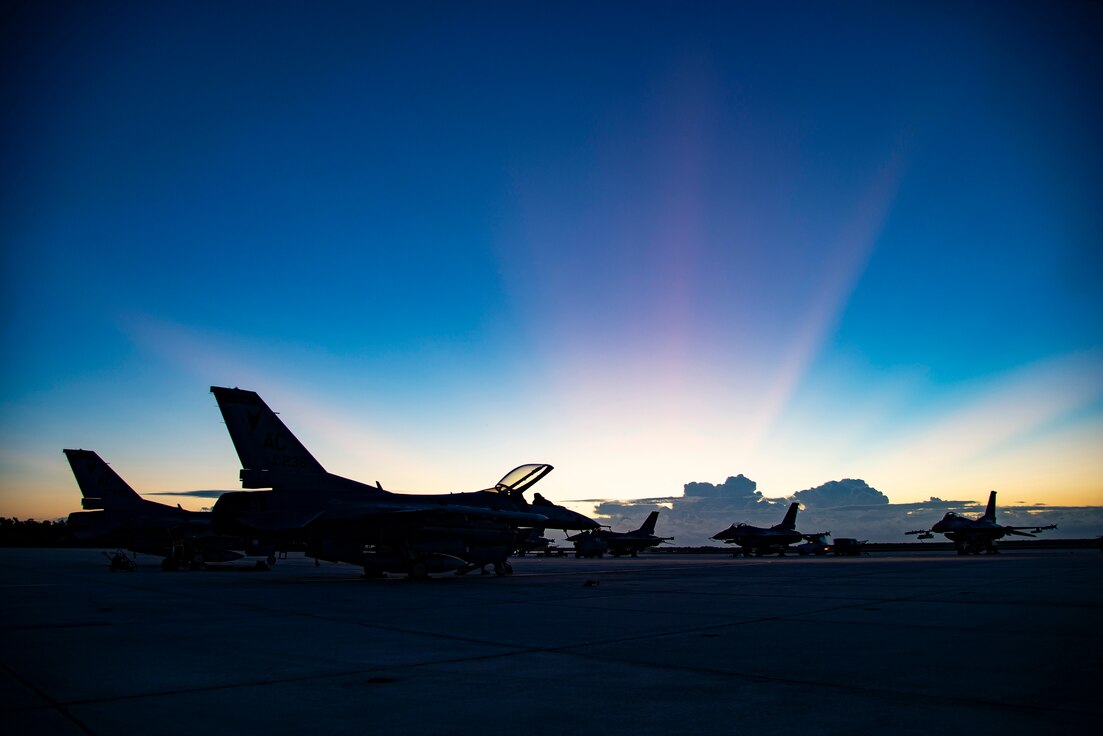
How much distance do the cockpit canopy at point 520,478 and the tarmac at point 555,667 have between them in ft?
39.9

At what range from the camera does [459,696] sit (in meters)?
4.48

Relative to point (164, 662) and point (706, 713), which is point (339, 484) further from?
point (706, 713)

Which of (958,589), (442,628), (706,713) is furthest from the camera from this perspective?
(958,589)

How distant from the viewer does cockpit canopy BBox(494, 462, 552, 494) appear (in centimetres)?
2303

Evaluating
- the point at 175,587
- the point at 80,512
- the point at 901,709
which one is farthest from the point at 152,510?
the point at 901,709

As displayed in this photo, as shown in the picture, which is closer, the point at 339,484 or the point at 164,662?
the point at 164,662

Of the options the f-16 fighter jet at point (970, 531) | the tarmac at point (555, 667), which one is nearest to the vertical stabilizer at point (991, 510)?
the f-16 fighter jet at point (970, 531)

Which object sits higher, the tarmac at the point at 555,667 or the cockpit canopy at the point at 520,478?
the cockpit canopy at the point at 520,478

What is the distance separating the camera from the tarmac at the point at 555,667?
3854 mm

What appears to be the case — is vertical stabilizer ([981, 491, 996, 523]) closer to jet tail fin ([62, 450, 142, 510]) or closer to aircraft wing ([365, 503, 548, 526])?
aircraft wing ([365, 503, 548, 526])

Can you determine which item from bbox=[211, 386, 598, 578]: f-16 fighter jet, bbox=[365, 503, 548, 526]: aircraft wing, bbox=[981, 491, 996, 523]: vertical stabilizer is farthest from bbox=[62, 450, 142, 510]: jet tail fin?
bbox=[981, 491, 996, 523]: vertical stabilizer

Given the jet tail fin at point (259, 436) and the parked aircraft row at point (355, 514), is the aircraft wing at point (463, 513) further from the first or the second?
the jet tail fin at point (259, 436)

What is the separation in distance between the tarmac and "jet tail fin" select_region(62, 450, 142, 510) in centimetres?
2015

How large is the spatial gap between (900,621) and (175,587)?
14.0 meters
